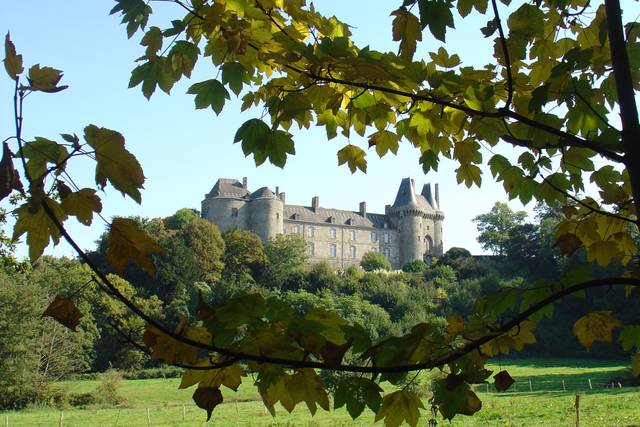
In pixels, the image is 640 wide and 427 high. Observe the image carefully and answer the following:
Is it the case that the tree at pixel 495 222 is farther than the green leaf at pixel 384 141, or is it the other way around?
the tree at pixel 495 222

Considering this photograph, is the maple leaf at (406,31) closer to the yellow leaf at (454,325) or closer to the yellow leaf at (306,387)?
the yellow leaf at (454,325)

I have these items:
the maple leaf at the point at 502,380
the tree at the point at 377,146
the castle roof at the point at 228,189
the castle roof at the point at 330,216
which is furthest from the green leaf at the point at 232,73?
the castle roof at the point at 330,216

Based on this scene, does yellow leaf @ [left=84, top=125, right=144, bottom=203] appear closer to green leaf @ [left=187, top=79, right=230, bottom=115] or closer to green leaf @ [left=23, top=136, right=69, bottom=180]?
green leaf @ [left=23, top=136, right=69, bottom=180]

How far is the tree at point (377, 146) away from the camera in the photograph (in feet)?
3.40

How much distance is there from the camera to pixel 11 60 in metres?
0.90

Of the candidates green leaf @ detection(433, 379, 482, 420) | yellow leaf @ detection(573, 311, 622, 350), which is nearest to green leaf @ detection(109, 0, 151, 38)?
green leaf @ detection(433, 379, 482, 420)

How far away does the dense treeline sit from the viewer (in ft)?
87.9

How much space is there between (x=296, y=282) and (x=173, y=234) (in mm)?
11308

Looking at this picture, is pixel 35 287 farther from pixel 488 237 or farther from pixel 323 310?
pixel 488 237

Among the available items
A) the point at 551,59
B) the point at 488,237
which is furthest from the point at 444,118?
the point at 488,237

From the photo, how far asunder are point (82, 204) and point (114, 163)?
0.11 meters

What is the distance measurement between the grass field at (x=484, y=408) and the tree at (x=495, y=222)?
2620 cm

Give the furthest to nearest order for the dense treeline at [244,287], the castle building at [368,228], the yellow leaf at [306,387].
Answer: the castle building at [368,228], the dense treeline at [244,287], the yellow leaf at [306,387]

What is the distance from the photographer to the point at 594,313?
5.67ft
